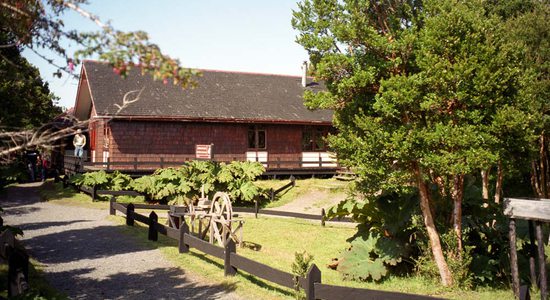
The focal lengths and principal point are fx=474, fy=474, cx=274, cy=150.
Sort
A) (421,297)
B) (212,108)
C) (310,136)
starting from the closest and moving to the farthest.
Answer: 1. (421,297)
2. (212,108)
3. (310,136)

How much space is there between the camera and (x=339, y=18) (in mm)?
10359

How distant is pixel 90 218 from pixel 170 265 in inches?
340

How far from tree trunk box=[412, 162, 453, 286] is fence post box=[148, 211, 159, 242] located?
8062mm

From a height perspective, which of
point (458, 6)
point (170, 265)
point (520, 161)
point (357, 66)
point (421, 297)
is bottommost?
point (170, 265)

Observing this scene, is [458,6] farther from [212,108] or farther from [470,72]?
[212,108]

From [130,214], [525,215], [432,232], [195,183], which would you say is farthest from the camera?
[195,183]

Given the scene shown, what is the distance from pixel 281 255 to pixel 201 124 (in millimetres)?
17222

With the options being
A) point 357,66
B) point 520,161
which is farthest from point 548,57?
point 357,66

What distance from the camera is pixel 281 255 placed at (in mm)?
13680

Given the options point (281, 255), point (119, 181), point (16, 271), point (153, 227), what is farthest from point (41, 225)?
point (16, 271)

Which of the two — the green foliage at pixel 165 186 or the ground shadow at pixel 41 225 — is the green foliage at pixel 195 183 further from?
the ground shadow at pixel 41 225

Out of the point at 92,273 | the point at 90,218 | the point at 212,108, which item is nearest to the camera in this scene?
the point at 92,273

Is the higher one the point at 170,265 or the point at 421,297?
the point at 421,297

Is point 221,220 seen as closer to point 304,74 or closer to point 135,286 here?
point 135,286
